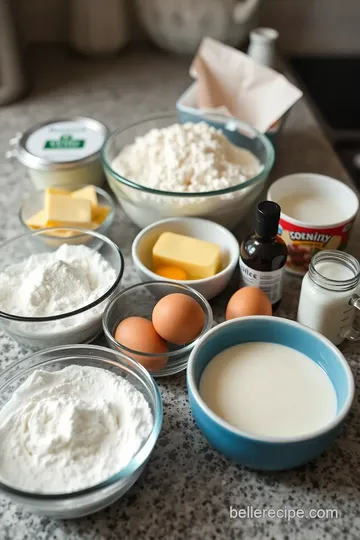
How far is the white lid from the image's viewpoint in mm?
1110

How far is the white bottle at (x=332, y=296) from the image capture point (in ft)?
2.56

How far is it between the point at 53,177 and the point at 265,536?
30.6 inches

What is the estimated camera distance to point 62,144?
3.83 ft

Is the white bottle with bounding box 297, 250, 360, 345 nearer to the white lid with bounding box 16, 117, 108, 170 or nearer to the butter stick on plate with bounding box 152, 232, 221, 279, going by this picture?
the butter stick on plate with bounding box 152, 232, 221, 279

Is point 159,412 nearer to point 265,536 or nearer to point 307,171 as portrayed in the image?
point 265,536

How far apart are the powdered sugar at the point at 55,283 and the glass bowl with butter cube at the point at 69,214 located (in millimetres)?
71

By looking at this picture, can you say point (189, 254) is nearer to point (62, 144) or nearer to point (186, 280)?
point (186, 280)

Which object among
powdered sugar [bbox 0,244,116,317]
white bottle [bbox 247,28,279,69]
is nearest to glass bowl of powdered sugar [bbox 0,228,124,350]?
powdered sugar [bbox 0,244,116,317]

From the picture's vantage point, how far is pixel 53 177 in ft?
3.69

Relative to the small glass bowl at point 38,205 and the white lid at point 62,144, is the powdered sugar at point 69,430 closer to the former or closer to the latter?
the small glass bowl at point 38,205

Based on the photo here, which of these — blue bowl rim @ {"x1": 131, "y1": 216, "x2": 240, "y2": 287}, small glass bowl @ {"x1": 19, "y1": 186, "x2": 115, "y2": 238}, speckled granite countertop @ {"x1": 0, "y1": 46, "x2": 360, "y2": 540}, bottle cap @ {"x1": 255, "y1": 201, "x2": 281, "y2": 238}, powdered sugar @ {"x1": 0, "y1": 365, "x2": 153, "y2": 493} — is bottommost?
speckled granite countertop @ {"x1": 0, "y1": 46, "x2": 360, "y2": 540}

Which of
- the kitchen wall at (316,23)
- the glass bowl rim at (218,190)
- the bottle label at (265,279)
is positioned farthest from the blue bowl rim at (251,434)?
the kitchen wall at (316,23)

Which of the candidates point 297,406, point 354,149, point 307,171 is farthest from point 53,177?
point 354,149

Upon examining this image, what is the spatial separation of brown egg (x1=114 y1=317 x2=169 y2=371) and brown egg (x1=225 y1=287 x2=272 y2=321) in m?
0.11
